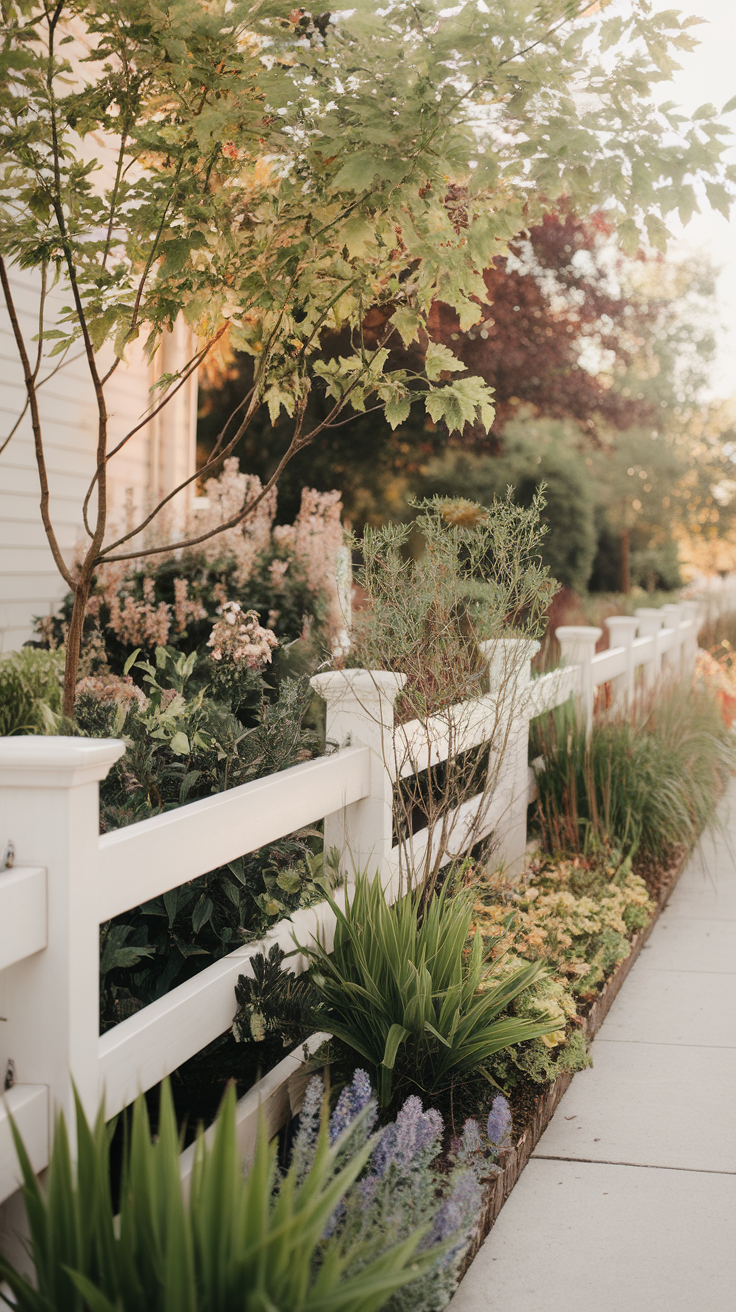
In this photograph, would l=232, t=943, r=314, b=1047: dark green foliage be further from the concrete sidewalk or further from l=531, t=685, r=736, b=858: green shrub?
l=531, t=685, r=736, b=858: green shrub

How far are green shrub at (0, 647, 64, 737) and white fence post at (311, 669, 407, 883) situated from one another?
185cm

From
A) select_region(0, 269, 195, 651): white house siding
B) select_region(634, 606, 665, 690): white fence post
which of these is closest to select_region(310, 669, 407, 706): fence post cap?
select_region(0, 269, 195, 651): white house siding

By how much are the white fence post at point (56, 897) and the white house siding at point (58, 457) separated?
4234 mm

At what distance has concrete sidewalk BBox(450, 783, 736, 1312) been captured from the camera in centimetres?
236

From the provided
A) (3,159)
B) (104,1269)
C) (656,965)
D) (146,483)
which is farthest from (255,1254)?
(146,483)

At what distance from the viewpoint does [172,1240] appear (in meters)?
1.38

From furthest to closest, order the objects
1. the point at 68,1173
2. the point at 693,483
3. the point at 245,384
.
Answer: the point at 693,483
the point at 245,384
the point at 68,1173

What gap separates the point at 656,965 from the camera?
4.61m

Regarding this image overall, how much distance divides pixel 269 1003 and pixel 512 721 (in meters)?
1.62

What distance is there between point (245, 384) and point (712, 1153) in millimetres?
8873

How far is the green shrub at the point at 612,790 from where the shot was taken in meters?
5.27

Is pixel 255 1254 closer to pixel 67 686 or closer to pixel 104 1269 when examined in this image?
pixel 104 1269

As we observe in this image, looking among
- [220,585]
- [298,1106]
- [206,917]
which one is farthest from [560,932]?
[220,585]

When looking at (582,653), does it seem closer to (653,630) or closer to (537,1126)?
(653,630)
